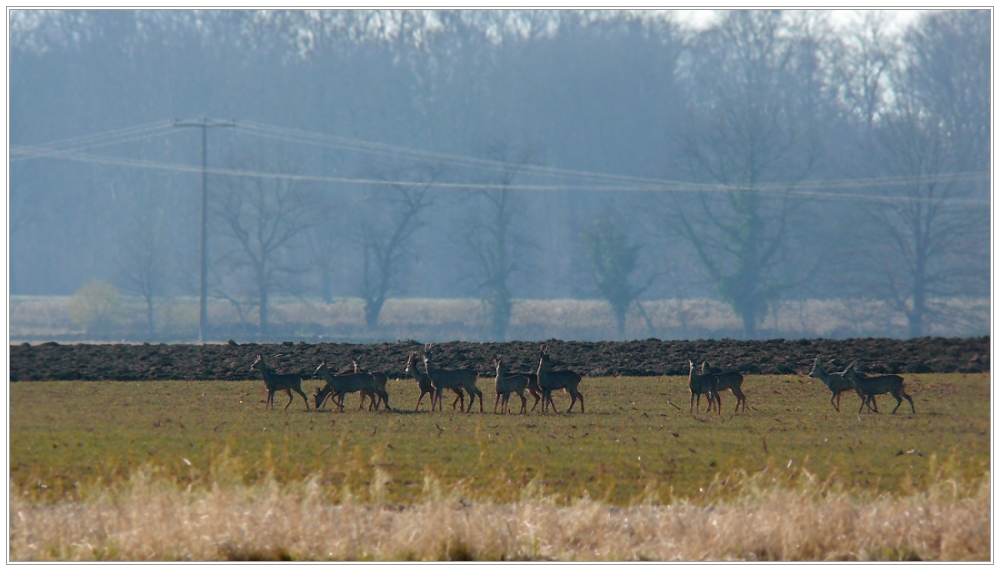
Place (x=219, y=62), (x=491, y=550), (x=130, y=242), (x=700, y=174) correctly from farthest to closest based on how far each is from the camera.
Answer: (x=219, y=62)
(x=130, y=242)
(x=700, y=174)
(x=491, y=550)

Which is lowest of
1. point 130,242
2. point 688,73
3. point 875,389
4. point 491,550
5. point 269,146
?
point 491,550

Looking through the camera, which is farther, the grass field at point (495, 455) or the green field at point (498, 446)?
the green field at point (498, 446)

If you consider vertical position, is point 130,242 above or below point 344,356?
above

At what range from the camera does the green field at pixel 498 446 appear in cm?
1341

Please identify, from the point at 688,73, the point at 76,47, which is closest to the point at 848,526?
the point at 688,73

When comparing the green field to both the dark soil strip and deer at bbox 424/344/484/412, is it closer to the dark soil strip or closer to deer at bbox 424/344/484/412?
deer at bbox 424/344/484/412

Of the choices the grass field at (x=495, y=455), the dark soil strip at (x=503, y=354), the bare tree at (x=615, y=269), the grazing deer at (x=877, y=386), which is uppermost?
the bare tree at (x=615, y=269)

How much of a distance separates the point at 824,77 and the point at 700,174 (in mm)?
11047

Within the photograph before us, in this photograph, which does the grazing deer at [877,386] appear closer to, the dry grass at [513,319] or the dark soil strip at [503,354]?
the dark soil strip at [503,354]

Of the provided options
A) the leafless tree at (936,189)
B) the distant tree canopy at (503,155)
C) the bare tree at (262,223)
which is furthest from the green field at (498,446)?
the bare tree at (262,223)

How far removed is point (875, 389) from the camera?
1928 centimetres

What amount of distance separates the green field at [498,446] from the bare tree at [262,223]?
43848 mm

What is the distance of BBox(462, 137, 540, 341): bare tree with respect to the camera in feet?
207

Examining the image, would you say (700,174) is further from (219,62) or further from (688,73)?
(219,62)
